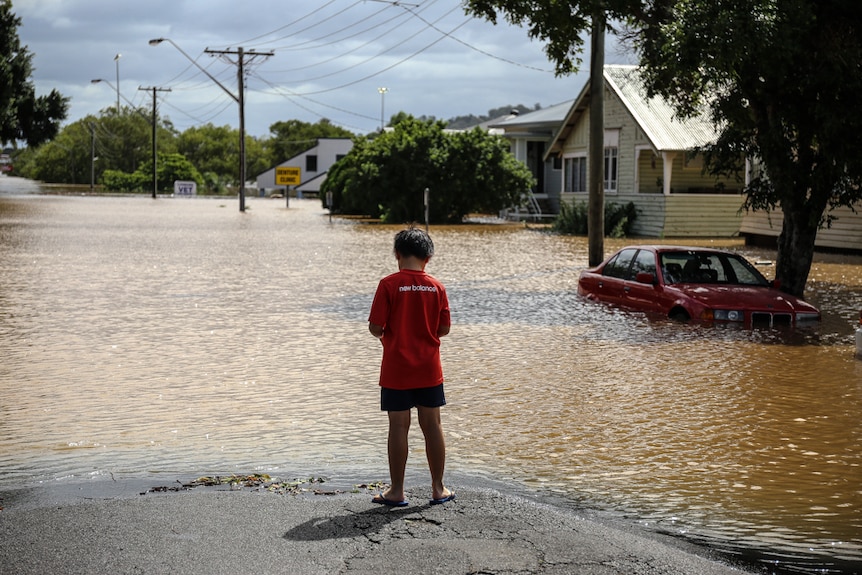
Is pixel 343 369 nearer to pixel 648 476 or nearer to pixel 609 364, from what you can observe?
pixel 609 364

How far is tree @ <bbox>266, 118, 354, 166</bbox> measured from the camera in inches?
6757

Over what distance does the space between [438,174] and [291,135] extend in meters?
125

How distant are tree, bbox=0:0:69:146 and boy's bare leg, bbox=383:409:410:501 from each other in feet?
174

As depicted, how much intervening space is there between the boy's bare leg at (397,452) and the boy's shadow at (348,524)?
0.10m

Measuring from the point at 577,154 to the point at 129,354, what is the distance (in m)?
36.2

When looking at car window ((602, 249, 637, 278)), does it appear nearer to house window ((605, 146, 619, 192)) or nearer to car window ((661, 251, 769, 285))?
car window ((661, 251, 769, 285))

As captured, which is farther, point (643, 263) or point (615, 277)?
point (615, 277)

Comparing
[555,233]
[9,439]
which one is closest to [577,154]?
[555,233]

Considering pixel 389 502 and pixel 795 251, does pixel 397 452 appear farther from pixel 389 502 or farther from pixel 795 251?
pixel 795 251

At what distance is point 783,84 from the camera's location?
17.3m

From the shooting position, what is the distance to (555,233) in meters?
44.2

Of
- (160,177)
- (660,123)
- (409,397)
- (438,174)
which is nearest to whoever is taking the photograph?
(409,397)

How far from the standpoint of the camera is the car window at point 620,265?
17875mm

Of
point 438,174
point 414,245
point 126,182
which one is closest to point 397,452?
point 414,245
